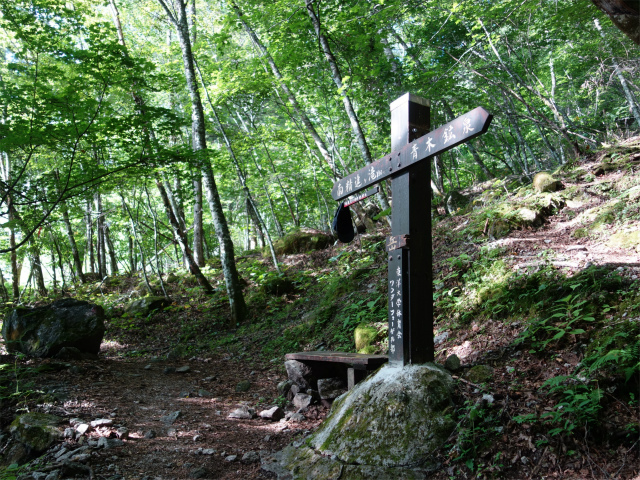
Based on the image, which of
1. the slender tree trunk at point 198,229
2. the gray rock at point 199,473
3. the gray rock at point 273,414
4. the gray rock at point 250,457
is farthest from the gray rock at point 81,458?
the slender tree trunk at point 198,229

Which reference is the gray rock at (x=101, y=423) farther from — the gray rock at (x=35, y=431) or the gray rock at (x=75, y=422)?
the gray rock at (x=35, y=431)

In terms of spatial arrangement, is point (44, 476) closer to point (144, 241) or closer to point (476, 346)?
point (476, 346)

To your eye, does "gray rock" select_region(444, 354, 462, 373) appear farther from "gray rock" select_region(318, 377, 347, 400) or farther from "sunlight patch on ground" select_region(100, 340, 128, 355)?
"sunlight patch on ground" select_region(100, 340, 128, 355)

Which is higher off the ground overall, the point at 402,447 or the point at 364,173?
the point at 364,173

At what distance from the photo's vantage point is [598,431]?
2.89 metres

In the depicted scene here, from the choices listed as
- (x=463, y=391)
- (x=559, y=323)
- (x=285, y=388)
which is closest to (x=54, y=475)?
(x=285, y=388)

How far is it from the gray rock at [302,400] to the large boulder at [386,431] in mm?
1292

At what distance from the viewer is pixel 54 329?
792cm

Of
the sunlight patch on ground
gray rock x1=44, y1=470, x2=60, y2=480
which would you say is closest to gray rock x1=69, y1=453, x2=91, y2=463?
gray rock x1=44, y1=470, x2=60, y2=480

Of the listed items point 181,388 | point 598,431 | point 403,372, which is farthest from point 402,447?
point 181,388

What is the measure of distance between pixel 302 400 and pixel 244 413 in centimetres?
84

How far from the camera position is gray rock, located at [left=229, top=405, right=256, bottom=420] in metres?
5.52

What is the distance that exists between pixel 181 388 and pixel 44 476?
3516 mm

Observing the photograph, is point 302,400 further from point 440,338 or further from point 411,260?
point 411,260
